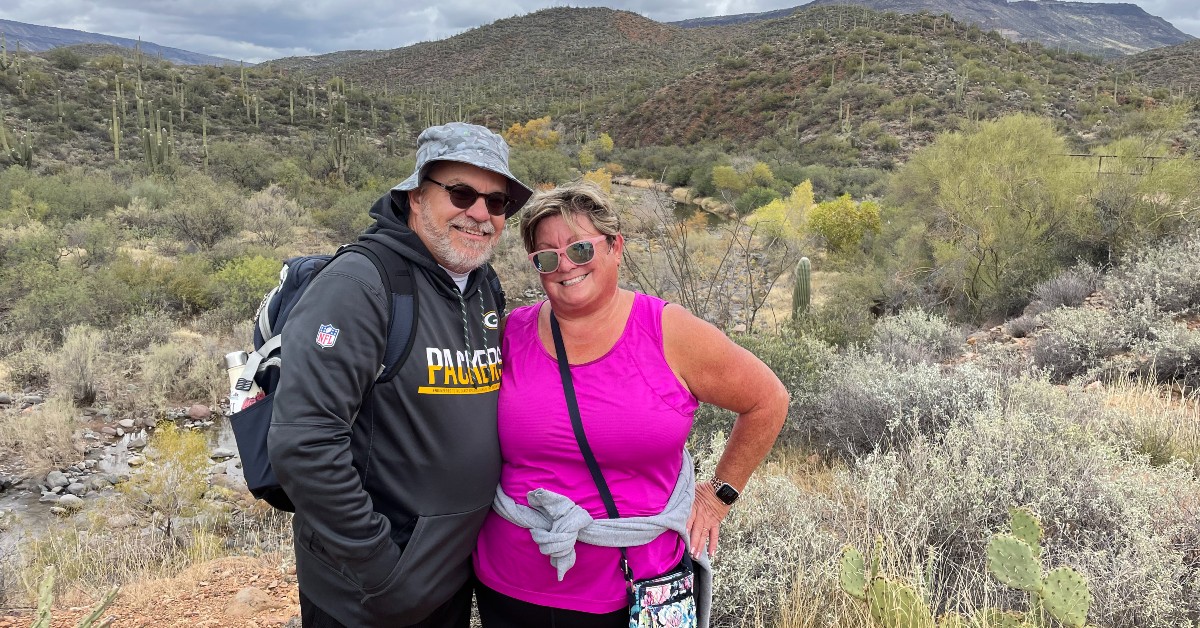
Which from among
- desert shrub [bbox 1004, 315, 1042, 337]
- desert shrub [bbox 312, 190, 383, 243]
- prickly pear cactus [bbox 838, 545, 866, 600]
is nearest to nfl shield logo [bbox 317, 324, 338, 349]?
prickly pear cactus [bbox 838, 545, 866, 600]

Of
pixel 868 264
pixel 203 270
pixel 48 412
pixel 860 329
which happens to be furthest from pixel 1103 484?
pixel 203 270

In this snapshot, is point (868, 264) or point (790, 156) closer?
point (868, 264)

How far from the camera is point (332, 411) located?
5.25 ft

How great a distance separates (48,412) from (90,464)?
1.01 meters

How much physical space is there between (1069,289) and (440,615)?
901 cm

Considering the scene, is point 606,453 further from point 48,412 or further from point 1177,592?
point 48,412

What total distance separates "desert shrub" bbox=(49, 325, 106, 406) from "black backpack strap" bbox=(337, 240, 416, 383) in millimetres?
8584

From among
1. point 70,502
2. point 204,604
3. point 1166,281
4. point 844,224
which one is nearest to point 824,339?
point 1166,281

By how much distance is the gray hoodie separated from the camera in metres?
1.59

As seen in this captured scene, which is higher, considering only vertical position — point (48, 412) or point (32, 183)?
point (32, 183)

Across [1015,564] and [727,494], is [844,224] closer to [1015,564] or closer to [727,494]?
[1015,564]

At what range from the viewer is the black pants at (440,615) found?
6.14 feet

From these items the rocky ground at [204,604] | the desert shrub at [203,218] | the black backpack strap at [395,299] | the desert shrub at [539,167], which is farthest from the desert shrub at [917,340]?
the desert shrub at [539,167]

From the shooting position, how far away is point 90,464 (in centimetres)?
693
